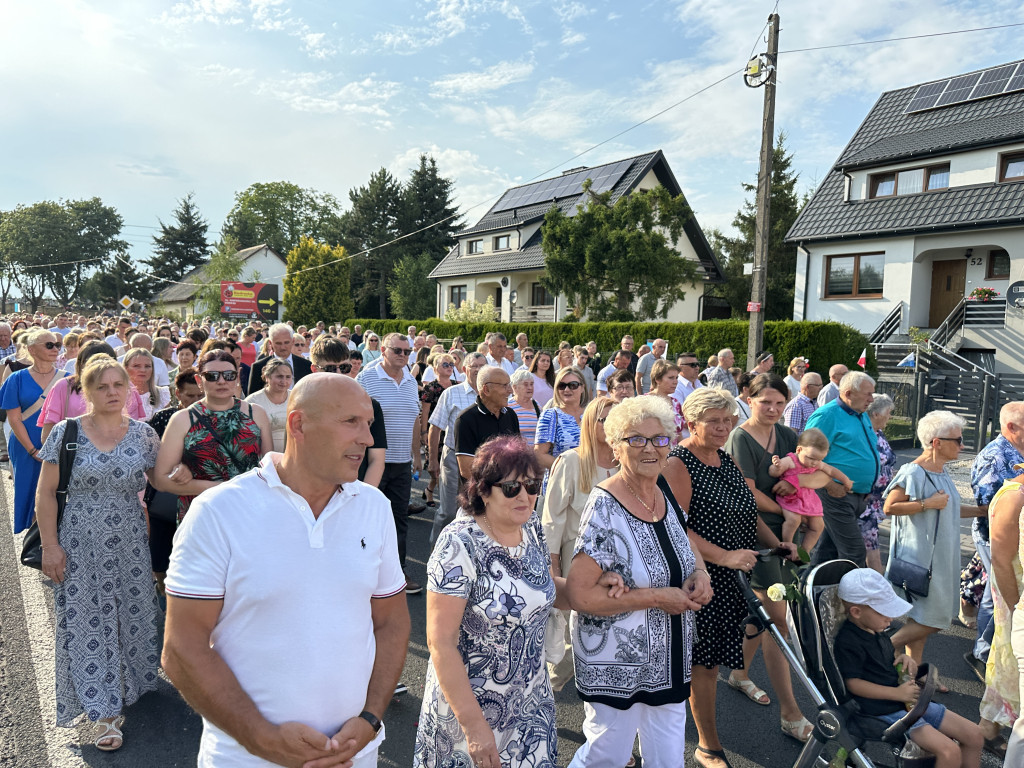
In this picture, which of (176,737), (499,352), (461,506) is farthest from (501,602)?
(499,352)

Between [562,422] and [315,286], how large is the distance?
42.2 metres

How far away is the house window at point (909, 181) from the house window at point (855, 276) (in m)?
2.40

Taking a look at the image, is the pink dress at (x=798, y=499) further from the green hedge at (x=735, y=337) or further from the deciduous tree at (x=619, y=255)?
the deciduous tree at (x=619, y=255)

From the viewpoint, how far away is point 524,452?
252 centimetres

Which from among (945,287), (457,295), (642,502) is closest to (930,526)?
(642,502)

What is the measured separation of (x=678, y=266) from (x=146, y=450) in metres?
21.0

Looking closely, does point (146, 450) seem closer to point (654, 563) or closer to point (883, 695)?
point (654, 563)

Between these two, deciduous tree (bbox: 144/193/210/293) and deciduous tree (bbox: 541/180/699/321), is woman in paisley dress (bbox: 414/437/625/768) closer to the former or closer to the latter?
deciduous tree (bbox: 541/180/699/321)

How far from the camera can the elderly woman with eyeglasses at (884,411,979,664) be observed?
4.19 m

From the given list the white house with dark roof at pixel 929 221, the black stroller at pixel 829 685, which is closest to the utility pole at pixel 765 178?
the black stroller at pixel 829 685

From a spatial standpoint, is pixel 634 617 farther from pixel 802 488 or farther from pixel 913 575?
pixel 913 575

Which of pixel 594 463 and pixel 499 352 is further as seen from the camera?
pixel 499 352

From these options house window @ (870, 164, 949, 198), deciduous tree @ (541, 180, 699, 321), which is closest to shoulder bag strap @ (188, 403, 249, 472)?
deciduous tree @ (541, 180, 699, 321)

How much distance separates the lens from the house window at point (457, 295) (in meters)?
39.7
